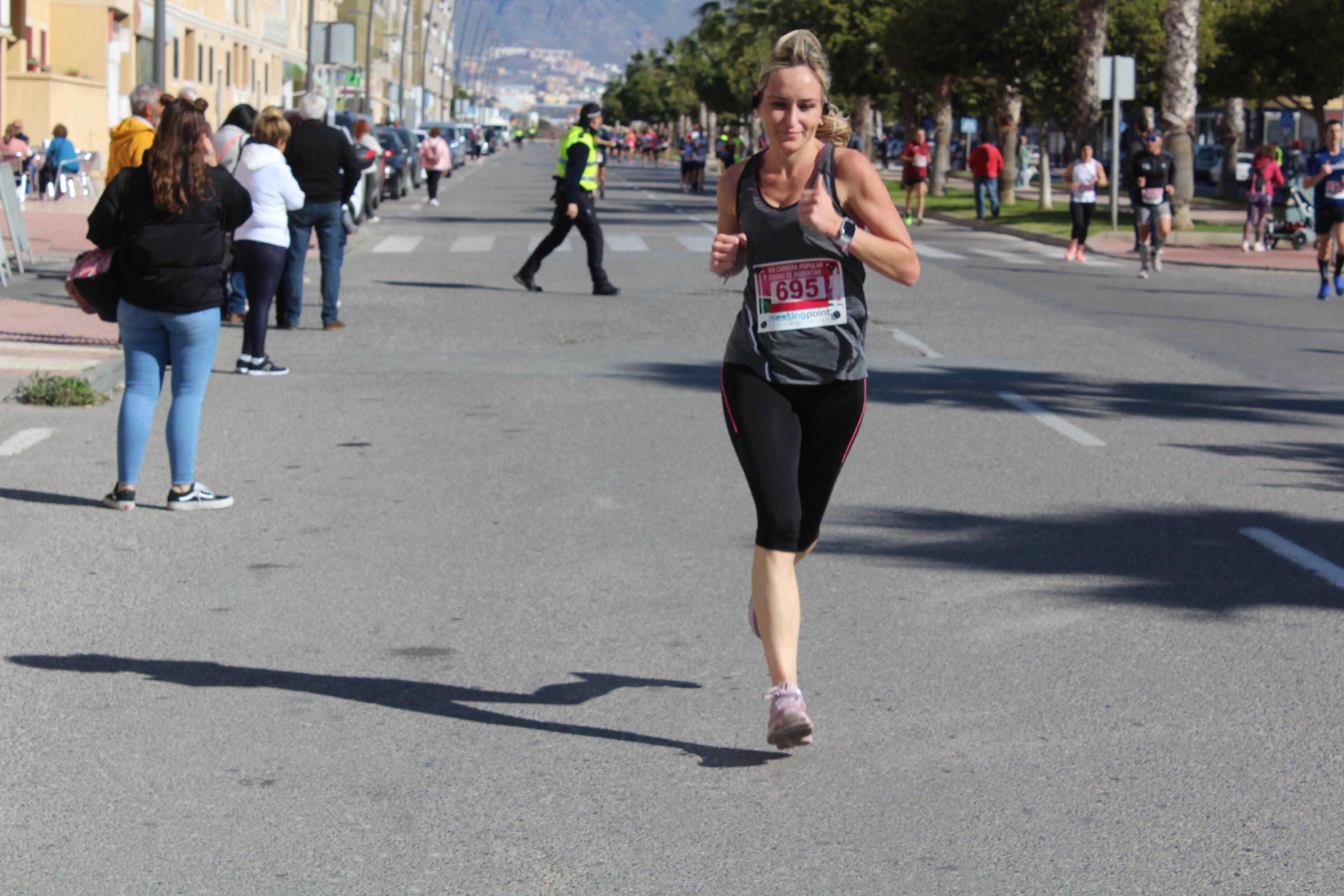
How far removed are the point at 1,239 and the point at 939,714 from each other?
47.8ft

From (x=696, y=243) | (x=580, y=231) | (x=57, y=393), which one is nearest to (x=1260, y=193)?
(x=696, y=243)

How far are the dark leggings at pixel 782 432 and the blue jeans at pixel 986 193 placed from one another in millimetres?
30781

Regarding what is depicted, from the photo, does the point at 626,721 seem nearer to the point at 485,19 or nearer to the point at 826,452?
the point at 826,452

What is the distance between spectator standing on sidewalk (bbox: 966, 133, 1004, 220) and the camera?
33.6 m

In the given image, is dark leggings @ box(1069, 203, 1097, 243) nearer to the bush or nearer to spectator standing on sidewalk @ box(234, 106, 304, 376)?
spectator standing on sidewalk @ box(234, 106, 304, 376)

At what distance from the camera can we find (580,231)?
57.1ft

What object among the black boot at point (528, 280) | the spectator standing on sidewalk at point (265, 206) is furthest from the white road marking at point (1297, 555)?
the black boot at point (528, 280)

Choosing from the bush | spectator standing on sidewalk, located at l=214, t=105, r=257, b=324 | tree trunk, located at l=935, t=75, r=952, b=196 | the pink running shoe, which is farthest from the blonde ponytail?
tree trunk, located at l=935, t=75, r=952, b=196

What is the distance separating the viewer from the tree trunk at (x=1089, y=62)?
32.0 meters

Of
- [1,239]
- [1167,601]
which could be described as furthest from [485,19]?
[1167,601]

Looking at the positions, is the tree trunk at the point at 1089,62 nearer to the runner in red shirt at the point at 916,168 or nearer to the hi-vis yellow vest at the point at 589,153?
the runner in red shirt at the point at 916,168

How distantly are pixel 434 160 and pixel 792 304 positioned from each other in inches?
1320

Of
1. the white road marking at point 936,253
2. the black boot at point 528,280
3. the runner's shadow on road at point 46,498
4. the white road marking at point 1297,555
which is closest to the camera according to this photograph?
the white road marking at point 1297,555

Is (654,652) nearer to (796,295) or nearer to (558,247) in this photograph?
(796,295)
